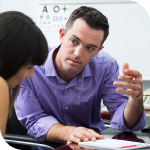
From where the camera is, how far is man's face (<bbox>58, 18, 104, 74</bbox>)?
1507 millimetres

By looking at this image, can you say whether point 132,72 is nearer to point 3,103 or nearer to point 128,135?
point 128,135

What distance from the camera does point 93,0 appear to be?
309cm

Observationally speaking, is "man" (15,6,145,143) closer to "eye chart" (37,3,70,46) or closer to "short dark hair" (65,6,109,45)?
"short dark hair" (65,6,109,45)

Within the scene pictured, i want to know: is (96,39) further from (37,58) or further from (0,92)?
(0,92)

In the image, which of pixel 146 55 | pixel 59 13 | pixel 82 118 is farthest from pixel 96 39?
pixel 59 13

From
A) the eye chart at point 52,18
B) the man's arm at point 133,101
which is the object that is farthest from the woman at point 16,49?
the eye chart at point 52,18

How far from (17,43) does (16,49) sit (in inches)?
0.8

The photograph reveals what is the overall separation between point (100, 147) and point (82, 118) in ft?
2.25

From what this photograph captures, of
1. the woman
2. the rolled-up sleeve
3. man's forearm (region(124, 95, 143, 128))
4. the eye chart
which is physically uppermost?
the woman

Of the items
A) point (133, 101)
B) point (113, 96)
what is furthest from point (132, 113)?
point (113, 96)

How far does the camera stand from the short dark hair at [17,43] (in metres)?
1.04

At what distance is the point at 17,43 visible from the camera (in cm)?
106

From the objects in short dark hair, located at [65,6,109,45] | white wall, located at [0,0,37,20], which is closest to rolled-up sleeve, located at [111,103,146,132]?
short dark hair, located at [65,6,109,45]

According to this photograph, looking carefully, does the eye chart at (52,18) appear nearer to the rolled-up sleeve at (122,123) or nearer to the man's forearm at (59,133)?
the rolled-up sleeve at (122,123)
